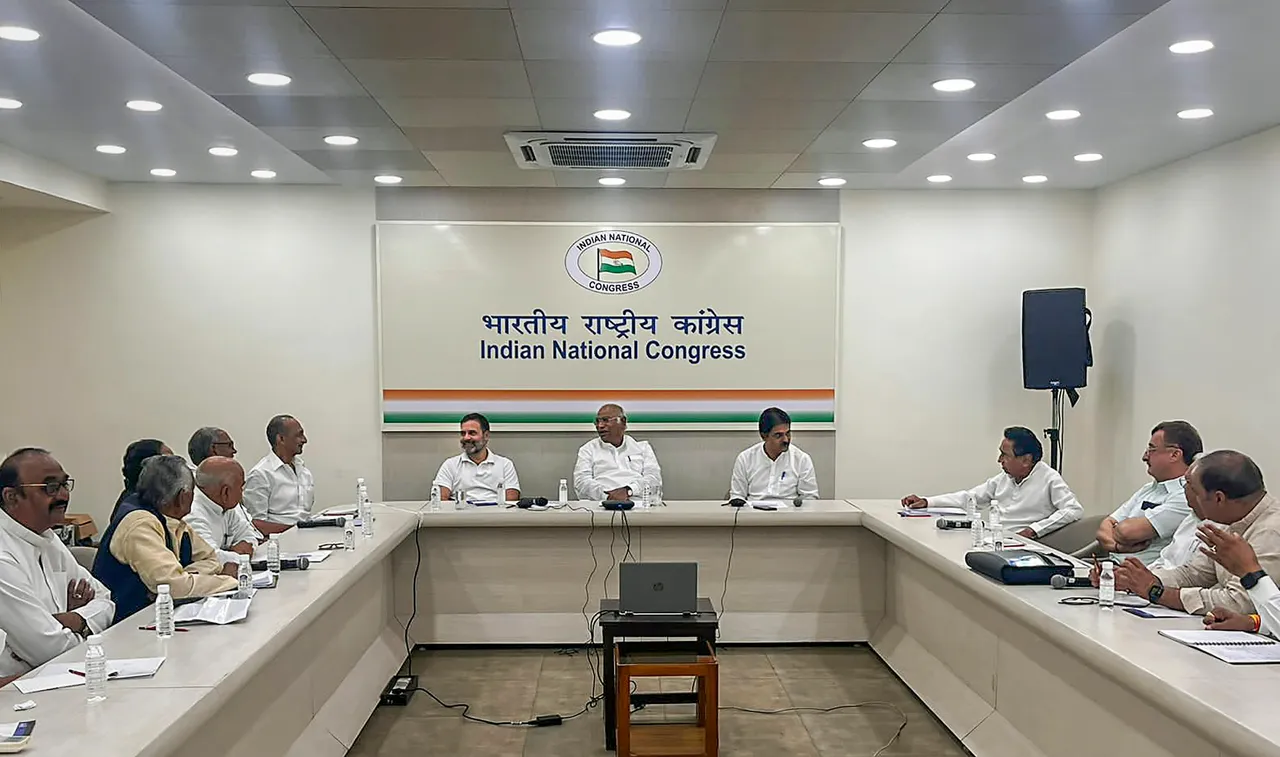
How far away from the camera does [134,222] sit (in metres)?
7.04

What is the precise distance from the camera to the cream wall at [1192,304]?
218 inches

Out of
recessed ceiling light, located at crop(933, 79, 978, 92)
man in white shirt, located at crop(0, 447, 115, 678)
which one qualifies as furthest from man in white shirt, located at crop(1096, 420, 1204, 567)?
man in white shirt, located at crop(0, 447, 115, 678)

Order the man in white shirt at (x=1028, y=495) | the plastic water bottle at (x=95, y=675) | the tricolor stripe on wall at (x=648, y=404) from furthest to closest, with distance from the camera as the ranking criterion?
the tricolor stripe on wall at (x=648, y=404) → the man in white shirt at (x=1028, y=495) → the plastic water bottle at (x=95, y=675)

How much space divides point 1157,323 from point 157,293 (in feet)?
22.2

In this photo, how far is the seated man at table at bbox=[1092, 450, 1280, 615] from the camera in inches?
127

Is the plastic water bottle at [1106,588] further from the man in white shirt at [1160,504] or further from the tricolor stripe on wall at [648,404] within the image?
the tricolor stripe on wall at [648,404]

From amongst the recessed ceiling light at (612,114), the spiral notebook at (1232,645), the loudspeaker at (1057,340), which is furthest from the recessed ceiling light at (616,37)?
the loudspeaker at (1057,340)

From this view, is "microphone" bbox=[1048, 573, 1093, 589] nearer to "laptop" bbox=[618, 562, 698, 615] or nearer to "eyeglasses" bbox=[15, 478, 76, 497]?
"laptop" bbox=[618, 562, 698, 615]

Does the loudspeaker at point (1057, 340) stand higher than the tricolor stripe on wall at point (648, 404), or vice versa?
the loudspeaker at point (1057, 340)

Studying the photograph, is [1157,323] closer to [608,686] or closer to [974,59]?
[974,59]

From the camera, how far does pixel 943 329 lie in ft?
24.0

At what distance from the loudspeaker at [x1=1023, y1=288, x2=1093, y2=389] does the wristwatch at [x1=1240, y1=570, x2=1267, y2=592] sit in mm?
3796

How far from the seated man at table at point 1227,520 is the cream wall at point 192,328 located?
17.1ft

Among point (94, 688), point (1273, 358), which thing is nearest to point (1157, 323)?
point (1273, 358)
